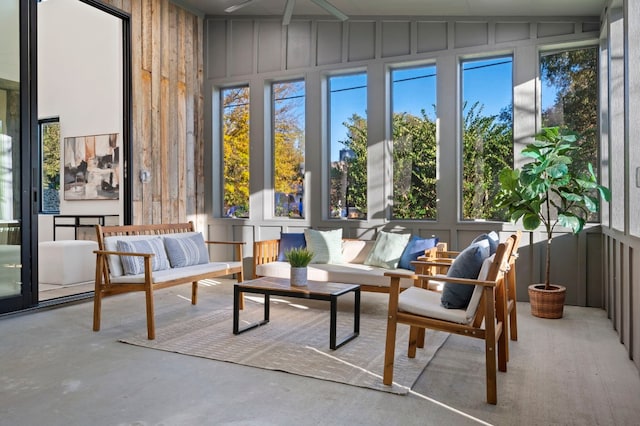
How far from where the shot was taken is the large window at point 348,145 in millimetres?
6238

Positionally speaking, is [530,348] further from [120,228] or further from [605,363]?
[120,228]

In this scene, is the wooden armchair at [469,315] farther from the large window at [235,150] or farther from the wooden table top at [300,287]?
the large window at [235,150]

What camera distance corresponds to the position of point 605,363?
127 inches

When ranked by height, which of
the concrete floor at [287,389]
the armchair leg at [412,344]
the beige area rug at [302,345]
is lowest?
the concrete floor at [287,389]

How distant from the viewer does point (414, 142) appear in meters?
5.91

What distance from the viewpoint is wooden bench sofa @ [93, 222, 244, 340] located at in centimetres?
403

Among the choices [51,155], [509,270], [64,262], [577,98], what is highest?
[577,98]

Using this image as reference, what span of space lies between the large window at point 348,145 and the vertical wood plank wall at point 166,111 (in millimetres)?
2004

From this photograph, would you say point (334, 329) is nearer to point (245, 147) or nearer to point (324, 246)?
point (324, 246)

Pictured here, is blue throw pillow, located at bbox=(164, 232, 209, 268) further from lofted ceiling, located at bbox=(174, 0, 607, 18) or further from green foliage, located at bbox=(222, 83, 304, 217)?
lofted ceiling, located at bbox=(174, 0, 607, 18)

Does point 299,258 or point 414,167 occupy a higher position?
point 414,167

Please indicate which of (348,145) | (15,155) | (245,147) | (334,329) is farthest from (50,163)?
(334,329)

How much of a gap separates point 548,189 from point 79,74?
286 inches

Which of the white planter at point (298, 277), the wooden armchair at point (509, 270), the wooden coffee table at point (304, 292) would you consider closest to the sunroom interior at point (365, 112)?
the wooden armchair at point (509, 270)
